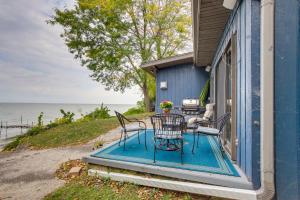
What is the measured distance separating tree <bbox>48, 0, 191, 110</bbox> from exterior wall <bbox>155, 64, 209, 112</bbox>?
15.8ft

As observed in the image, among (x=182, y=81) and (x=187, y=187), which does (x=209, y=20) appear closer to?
(x=187, y=187)

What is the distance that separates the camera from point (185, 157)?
3.14 m

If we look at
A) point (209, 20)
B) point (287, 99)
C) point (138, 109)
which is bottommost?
point (138, 109)

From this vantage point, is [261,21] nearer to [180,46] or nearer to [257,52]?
[257,52]

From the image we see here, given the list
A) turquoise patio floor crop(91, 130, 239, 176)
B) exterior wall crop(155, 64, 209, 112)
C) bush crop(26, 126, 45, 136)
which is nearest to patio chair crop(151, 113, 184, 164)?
turquoise patio floor crop(91, 130, 239, 176)

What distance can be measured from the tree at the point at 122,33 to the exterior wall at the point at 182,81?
4801mm

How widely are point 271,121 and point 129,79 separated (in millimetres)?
12760

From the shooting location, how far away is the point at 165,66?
9039 millimetres

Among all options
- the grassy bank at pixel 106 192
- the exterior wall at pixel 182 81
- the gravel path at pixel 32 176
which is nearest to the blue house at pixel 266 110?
the grassy bank at pixel 106 192

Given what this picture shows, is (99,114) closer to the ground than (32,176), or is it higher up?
higher up

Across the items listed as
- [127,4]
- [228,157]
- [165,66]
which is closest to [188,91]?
Result: [165,66]

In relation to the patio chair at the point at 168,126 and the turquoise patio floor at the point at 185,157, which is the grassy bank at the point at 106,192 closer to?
the turquoise patio floor at the point at 185,157

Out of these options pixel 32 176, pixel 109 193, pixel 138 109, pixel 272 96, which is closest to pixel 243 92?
pixel 272 96

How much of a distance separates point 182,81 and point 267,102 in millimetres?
6915
